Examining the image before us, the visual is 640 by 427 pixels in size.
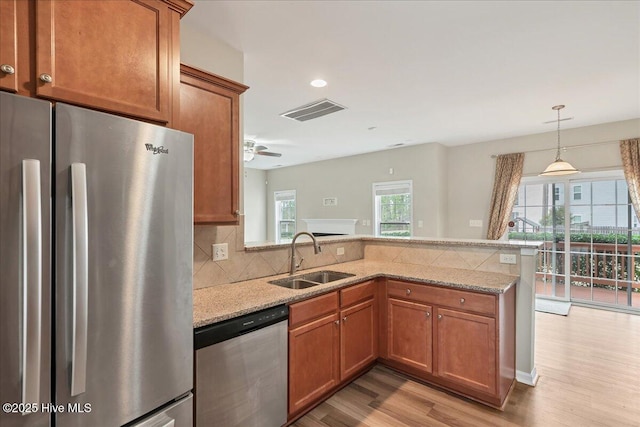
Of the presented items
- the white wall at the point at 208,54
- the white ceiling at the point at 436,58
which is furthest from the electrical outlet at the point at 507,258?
the white wall at the point at 208,54

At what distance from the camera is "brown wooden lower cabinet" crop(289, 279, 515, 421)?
85.8 inches

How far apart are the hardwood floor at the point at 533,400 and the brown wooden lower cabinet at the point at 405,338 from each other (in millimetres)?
100

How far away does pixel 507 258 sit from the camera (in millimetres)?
2734

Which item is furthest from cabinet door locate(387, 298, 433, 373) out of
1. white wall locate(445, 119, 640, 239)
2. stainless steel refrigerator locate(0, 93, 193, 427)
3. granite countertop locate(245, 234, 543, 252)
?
white wall locate(445, 119, 640, 239)

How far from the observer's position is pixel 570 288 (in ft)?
16.8

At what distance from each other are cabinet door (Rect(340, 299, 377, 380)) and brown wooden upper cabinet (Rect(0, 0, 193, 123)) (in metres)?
1.93

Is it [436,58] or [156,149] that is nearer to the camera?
[156,149]

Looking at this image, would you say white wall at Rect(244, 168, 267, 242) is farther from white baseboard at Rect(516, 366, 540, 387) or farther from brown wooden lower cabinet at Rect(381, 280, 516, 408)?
white baseboard at Rect(516, 366, 540, 387)

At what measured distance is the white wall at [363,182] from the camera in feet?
19.6

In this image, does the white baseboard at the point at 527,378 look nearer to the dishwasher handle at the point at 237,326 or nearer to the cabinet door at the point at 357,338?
the cabinet door at the point at 357,338

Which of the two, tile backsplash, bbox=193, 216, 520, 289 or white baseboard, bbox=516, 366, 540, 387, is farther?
white baseboard, bbox=516, 366, 540, 387

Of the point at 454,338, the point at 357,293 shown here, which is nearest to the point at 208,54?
the point at 357,293

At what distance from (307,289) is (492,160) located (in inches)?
200

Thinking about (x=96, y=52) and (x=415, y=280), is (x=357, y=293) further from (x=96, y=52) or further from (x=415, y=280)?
(x=96, y=52)
